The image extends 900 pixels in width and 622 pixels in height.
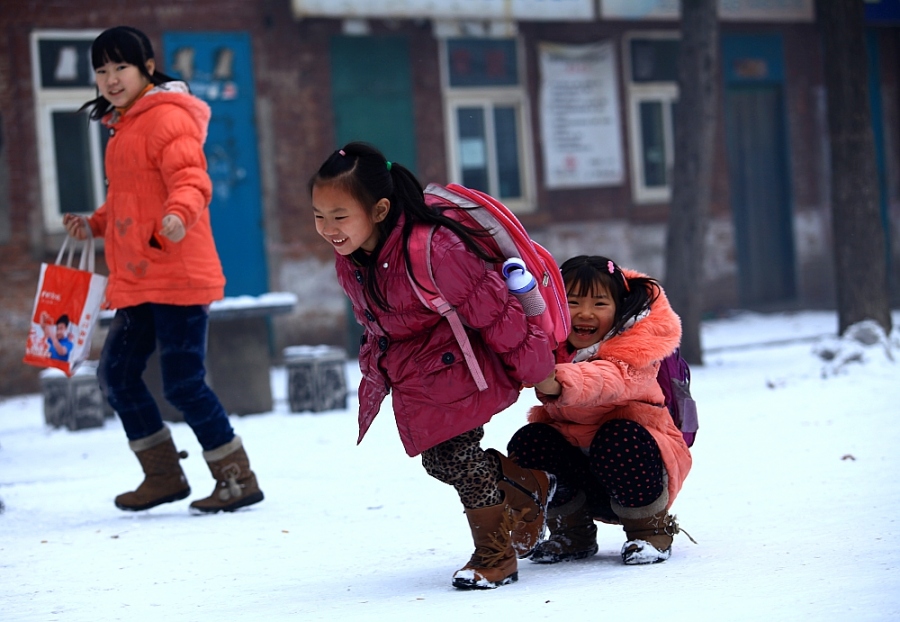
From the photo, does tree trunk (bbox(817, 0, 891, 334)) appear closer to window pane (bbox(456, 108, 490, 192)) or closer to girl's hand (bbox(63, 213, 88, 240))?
window pane (bbox(456, 108, 490, 192))

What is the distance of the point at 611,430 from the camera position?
3355 mm

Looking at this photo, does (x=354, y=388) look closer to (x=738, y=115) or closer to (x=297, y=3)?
(x=297, y=3)

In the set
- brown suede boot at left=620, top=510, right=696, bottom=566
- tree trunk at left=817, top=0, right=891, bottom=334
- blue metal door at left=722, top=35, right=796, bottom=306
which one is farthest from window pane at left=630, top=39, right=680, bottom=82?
brown suede boot at left=620, top=510, right=696, bottom=566

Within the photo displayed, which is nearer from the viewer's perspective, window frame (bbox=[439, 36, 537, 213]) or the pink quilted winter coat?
the pink quilted winter coat

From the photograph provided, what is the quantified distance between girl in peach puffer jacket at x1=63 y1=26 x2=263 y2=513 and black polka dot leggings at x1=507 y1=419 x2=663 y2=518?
1521 mm

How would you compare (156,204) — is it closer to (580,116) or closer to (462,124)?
(462,124)

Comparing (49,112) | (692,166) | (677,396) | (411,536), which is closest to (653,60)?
(692,166)

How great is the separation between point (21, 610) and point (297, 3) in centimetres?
905

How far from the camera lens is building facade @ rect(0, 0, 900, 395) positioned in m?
10.9

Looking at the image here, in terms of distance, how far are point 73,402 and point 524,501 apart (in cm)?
513

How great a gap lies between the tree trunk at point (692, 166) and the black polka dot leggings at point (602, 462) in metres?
5.86

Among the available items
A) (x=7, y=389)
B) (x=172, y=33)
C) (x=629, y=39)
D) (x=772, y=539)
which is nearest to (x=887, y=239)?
(x=629, y=39)

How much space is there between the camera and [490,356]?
3178mm

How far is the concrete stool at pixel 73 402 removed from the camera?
25.2 ft
